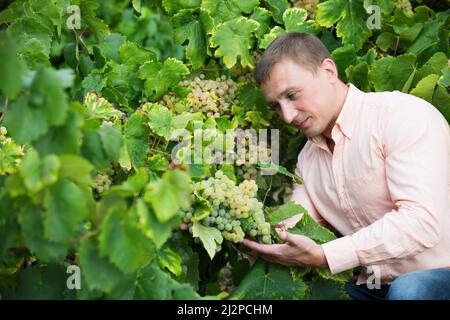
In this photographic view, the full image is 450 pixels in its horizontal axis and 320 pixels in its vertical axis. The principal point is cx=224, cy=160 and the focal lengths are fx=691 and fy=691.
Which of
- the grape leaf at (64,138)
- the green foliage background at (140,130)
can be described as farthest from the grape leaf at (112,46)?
the grape leaf at (64,138)

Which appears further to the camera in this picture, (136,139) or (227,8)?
(227,8)

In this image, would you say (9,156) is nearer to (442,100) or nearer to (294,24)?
(294,24)

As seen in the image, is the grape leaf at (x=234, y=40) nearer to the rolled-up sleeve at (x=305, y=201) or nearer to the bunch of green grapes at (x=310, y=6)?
the bunch of green grapes at (x=310, y=6)

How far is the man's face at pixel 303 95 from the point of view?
2.28 meters

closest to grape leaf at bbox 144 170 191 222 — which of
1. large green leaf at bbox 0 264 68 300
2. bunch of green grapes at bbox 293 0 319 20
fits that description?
large green leaf at bbox 0 264 68 300

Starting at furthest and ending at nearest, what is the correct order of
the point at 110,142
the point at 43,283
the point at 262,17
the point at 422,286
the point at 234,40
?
the point at 262,17 → the point at 234,40 → the point at 422,286 → the point at 43,283 → the point at 110,142

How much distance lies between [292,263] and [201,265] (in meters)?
0.51

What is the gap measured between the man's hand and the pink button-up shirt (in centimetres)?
4

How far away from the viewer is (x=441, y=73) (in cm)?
256

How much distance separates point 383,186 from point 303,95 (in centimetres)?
39

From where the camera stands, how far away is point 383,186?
2.23 m

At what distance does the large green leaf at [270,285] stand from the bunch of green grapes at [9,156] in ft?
2.51

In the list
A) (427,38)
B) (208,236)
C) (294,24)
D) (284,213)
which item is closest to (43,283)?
(208,236)
